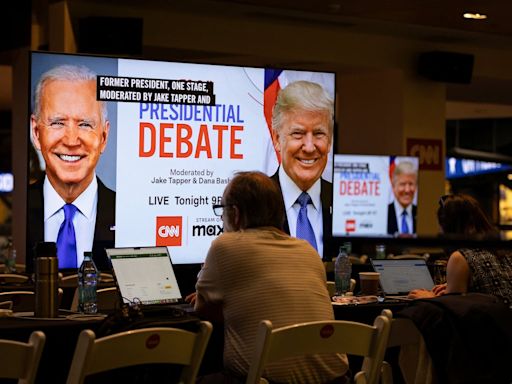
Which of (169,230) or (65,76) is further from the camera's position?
(169,230)

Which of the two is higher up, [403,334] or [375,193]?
[375,193]

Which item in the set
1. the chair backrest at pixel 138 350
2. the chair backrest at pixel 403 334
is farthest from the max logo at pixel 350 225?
the chair backrest at pixel 138 350

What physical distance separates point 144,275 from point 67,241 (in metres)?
1.27

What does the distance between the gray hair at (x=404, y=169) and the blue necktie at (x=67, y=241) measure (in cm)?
660

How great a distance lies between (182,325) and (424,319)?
79 centimetres

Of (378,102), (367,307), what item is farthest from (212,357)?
(378,102)

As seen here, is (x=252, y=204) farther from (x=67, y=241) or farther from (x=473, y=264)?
(x=67, y=241)

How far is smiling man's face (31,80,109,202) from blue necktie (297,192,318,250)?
1191 mm

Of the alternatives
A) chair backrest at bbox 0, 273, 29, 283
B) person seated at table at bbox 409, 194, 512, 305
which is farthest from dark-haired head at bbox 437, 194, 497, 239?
chair backrest at bbox 0, 273, 29, 283

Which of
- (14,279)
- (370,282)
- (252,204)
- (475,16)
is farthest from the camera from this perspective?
(475,16)

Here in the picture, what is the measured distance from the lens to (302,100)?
18.4 ft

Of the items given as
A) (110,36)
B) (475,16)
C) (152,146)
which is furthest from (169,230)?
(475,16)

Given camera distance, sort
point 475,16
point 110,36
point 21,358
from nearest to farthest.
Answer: point 21,358
point 110,36
point 475,16

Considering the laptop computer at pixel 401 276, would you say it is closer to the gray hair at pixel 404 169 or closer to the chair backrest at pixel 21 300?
the chair backrest at pixel 21 300
